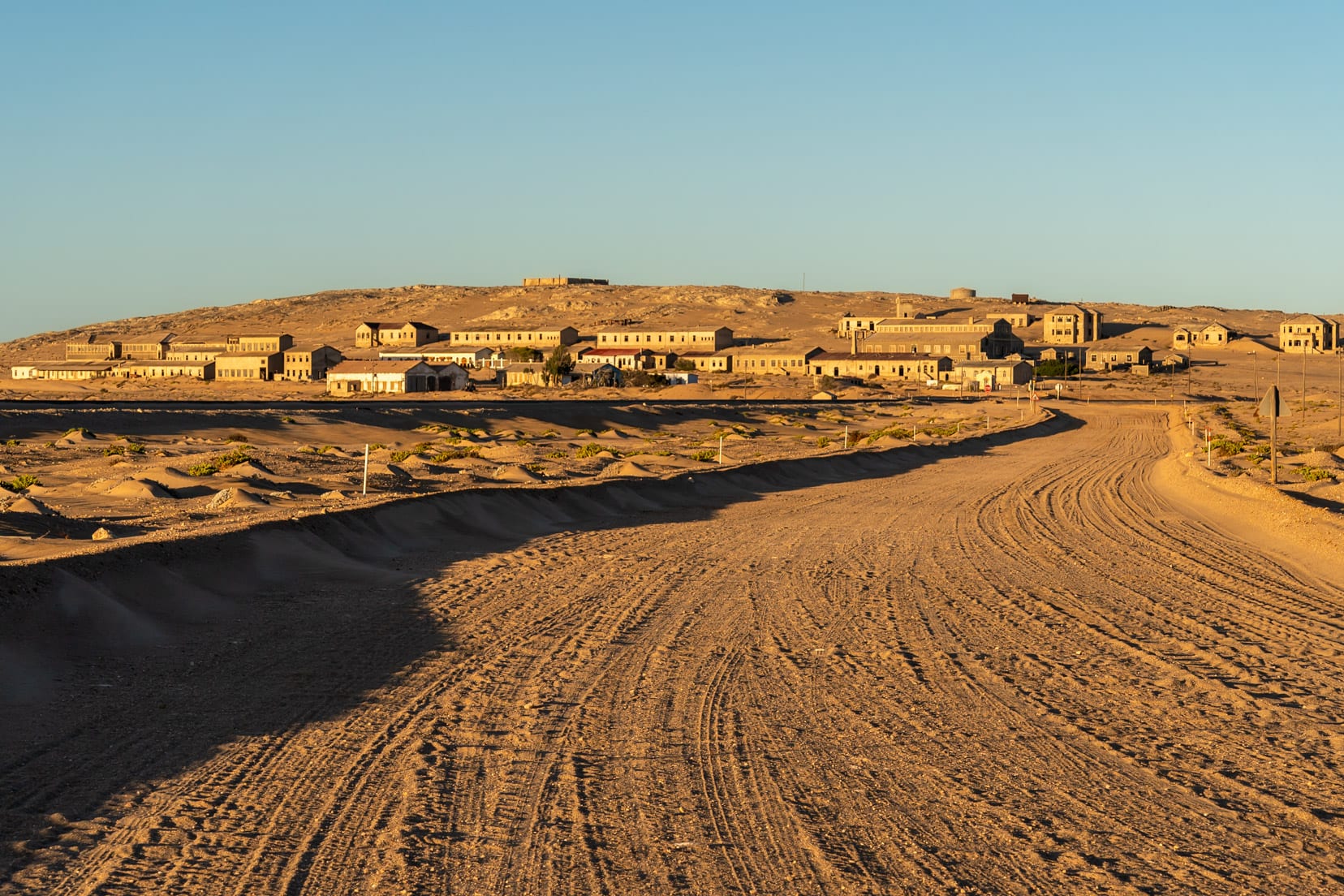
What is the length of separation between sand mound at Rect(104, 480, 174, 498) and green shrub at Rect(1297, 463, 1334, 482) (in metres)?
28.6

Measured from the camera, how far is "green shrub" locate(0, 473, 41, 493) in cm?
2510

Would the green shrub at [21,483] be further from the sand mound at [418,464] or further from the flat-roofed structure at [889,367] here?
the flat-roofed structure at [889,367]

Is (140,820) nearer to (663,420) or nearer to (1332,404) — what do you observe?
(663,420)

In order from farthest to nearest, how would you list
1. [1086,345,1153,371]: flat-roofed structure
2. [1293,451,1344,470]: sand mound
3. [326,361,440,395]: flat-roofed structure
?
[1086,345,1153,371]: flat-roofed structure < [326,361,440,395]: flat-roofed structure < [1293,451,1344,470]: sand mound

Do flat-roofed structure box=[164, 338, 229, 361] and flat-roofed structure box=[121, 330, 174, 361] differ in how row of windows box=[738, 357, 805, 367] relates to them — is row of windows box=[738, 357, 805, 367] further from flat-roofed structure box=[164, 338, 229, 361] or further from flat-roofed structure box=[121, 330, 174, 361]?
flat-roofed structure box=[121, 330, 174, 361]

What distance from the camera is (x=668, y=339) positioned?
141m

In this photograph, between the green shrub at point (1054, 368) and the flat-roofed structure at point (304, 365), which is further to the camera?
the green shrub at point (1054, 368)

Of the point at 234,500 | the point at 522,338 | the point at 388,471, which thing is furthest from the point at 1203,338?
the point at 234,500

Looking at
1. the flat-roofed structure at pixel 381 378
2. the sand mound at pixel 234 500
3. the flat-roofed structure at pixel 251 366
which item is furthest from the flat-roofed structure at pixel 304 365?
the sand mound at pixel 234 500

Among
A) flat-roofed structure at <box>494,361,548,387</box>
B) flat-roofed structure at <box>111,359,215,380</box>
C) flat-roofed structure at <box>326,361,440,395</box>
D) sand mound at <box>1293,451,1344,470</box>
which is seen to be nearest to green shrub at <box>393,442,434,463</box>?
sand mound at <box>1293,451,1344,470</box>

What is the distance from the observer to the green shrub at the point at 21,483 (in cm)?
2510

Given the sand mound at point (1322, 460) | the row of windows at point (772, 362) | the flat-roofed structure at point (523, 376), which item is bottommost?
the sand mound at point (1322, 460)

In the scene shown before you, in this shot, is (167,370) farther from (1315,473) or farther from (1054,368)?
(1315,473)

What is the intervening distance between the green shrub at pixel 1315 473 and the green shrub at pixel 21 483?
31276 millimetres
